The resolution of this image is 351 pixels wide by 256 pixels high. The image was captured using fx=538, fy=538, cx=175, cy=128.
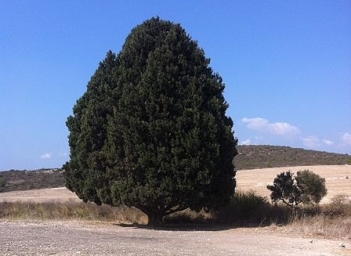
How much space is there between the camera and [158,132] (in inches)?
853

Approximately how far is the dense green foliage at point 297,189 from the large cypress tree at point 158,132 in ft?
14.3

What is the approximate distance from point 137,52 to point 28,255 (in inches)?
514

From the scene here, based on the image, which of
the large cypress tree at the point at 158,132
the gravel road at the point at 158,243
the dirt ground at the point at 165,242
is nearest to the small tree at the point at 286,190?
the large cypress tree at the point at 158,132

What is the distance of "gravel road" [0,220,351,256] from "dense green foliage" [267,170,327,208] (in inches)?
206

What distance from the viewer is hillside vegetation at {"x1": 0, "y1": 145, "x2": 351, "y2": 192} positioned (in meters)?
69.6

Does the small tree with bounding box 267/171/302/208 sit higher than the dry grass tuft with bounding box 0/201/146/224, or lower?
higher

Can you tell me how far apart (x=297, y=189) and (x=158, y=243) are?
39.5 ft

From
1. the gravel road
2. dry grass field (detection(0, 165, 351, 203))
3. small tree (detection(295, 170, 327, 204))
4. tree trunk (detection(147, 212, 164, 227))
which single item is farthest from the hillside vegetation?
the gravel road

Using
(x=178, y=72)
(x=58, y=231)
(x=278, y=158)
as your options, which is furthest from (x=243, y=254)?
(x=278, y=158)

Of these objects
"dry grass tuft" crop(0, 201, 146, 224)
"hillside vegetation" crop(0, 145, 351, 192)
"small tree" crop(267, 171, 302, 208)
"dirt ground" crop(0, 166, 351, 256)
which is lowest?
"dirt ground" crop(0, 166, 351, 256)

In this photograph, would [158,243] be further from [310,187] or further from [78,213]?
[310,187]

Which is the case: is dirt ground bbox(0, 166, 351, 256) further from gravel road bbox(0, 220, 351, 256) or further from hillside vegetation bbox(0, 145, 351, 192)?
hillside vegetation bbox(0, 145, 351, 192)

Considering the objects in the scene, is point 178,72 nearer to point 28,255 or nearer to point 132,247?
point 132,247

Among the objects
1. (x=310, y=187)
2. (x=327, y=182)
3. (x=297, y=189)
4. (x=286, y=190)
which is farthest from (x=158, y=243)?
(x=327, y=182)
